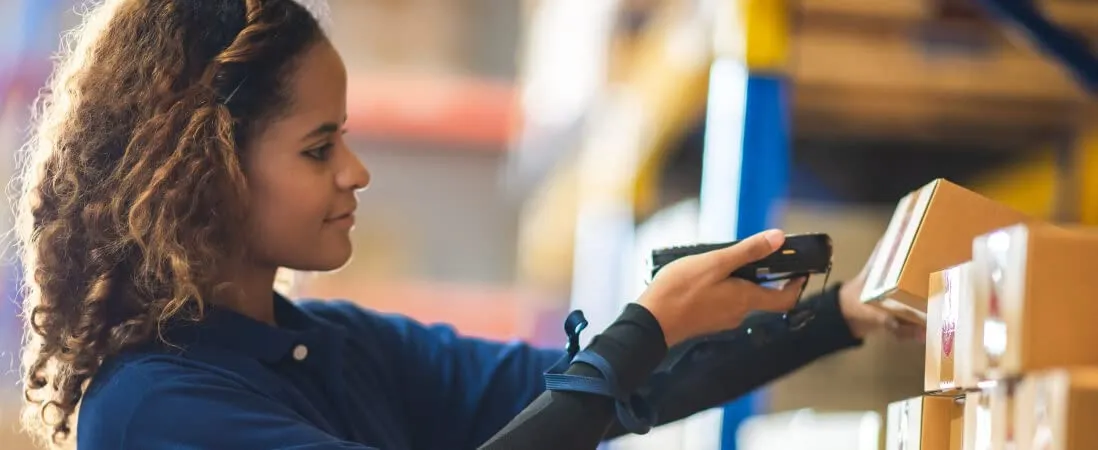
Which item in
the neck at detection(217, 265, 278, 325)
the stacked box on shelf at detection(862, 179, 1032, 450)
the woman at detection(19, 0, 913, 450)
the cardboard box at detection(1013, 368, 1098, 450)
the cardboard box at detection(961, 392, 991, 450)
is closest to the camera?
the cardboard box at detection(1013, 368, 1098, 450)

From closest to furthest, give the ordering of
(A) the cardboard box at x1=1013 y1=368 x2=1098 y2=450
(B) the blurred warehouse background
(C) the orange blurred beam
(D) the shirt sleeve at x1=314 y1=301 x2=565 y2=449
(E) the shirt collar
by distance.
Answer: (A) the cardboard box at x1=1013 y1=368 x2=1098 y2=450 → (E) the shirt collar → (D) the shirt sleeve at x1=314 y1=301 x2=565 y2=449 → (B) the blurred warehouse background → (C) the orange blurred beam

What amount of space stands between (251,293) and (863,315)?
0.67 metres

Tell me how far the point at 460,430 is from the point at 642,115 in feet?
3.92

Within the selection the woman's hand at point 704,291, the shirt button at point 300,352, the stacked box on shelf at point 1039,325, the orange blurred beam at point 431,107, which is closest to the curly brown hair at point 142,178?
the shirt button at point 300,352

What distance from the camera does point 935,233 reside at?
1.10 meters

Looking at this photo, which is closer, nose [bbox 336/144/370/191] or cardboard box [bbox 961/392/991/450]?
cardboard box [bbox 961/392/991/450]

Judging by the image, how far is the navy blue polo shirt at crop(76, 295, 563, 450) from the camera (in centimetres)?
104

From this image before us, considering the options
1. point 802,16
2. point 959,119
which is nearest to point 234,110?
point 802,16

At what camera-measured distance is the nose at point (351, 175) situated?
1.25m

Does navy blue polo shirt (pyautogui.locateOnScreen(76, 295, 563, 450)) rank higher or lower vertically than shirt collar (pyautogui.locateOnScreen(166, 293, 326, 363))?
lower

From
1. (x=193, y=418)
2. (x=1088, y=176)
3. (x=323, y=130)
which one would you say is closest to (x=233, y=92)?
(x=323, y=130)

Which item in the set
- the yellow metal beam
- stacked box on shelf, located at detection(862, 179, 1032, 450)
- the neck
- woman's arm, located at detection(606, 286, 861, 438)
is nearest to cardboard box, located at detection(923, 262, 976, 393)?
stacked box on shelf, located at detection(862, 179, 1032, 450)

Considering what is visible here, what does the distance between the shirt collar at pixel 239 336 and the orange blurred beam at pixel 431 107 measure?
3.95 meters

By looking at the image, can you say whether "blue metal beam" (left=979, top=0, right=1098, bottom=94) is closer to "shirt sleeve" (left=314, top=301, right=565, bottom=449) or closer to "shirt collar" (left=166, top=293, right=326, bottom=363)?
"shirt sleeve" (left=314, top=301, right=565, bottom=449)
